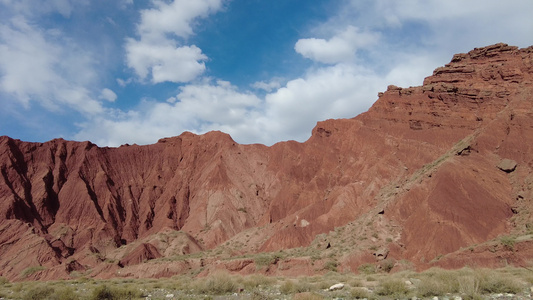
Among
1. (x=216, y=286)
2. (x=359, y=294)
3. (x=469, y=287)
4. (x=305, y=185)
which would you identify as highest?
(x=305, y=185)

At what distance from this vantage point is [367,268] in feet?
121

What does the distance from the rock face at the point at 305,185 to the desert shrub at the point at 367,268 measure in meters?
1.05

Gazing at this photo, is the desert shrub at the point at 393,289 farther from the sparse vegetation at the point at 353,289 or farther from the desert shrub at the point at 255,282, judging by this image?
the desert shrub at the point at 255,282

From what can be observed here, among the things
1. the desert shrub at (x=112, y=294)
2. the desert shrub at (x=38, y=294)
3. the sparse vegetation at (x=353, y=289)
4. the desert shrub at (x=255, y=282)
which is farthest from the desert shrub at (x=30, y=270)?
the desert shrub at (x=255, y=282)

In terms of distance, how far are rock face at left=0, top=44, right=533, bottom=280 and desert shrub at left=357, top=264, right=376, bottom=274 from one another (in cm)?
105

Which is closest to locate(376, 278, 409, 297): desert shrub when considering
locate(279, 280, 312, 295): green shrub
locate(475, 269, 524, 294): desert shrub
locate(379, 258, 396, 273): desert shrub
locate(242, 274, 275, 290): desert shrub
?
locate(475, 269, 524, 294): desert shrub

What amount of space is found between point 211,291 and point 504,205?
34.7 meters

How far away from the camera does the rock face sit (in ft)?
141

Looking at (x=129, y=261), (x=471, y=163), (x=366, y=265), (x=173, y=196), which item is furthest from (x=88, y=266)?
(x=471, y=163)

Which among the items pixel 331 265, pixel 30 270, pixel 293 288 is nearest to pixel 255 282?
pixel 293 288

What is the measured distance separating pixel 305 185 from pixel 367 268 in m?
→ 41.7

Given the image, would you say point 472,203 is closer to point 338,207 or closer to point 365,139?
point 338,207

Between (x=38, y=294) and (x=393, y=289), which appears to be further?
(x=38, y=294)

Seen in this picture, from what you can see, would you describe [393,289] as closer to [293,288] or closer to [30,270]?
[293,288]
